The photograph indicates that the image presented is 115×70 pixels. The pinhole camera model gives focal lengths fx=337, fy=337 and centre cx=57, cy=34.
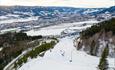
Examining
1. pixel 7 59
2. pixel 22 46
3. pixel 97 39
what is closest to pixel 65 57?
pixel 97 39

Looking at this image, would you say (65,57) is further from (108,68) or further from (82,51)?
(108,68)

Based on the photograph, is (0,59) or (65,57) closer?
(65,57)

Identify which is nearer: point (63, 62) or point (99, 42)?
point (63, 62)

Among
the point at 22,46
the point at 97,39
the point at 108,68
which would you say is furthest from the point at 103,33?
the point at 22,46

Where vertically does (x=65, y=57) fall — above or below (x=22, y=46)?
above

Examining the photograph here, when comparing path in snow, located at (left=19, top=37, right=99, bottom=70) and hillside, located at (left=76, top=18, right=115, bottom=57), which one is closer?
path in snow, located at (left=19, top=37, right=99, bottom=70)

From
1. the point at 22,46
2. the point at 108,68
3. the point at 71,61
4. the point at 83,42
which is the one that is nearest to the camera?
the point at 108,68

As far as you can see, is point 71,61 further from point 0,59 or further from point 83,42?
point 0,59

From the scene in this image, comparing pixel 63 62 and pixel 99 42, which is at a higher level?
pixel 99 42

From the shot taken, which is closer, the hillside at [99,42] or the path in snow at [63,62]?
the path in snow at [63,62]

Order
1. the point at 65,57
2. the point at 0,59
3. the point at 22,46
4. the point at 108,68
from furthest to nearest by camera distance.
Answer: the point at 22,46 → the point at 0,59 → the point at 65,57 → the point at 108,68
